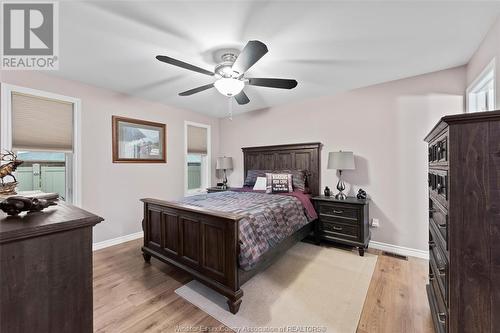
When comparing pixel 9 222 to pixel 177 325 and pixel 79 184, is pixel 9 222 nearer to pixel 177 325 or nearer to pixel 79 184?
pixel 177 325

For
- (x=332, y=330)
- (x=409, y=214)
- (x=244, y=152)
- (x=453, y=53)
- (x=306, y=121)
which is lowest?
(x=332, y=330)

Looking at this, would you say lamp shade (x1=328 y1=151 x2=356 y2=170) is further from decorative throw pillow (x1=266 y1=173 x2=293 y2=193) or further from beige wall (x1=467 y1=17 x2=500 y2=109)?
beige wall (x1=467 y1=17 x2=500 y2=109)

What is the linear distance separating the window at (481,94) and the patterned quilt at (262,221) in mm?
2320

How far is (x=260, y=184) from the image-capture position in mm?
3918

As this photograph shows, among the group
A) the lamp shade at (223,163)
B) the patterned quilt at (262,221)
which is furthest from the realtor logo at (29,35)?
the lamp shade at (223,163)

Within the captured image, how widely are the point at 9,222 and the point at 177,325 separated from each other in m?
1.46

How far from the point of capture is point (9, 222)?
0.78m

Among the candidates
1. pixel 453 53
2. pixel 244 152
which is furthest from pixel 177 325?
pixel 453 53

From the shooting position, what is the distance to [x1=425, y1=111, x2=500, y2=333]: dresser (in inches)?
41.1

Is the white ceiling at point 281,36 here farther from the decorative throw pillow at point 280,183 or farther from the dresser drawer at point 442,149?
the decorative throw pillow at point 280,183

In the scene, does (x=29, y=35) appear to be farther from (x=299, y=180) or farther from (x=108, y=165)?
(x=299, y=180)

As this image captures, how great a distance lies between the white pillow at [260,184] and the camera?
3.86 metres

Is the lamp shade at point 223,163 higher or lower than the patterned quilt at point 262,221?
higher

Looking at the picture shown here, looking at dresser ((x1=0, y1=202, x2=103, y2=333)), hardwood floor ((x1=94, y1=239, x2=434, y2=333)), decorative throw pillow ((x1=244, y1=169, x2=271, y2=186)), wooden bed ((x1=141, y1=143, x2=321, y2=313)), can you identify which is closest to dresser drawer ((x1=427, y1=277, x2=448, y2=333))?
hardwood floor ((x1=94, y1=239, x2=434, y2=333))
